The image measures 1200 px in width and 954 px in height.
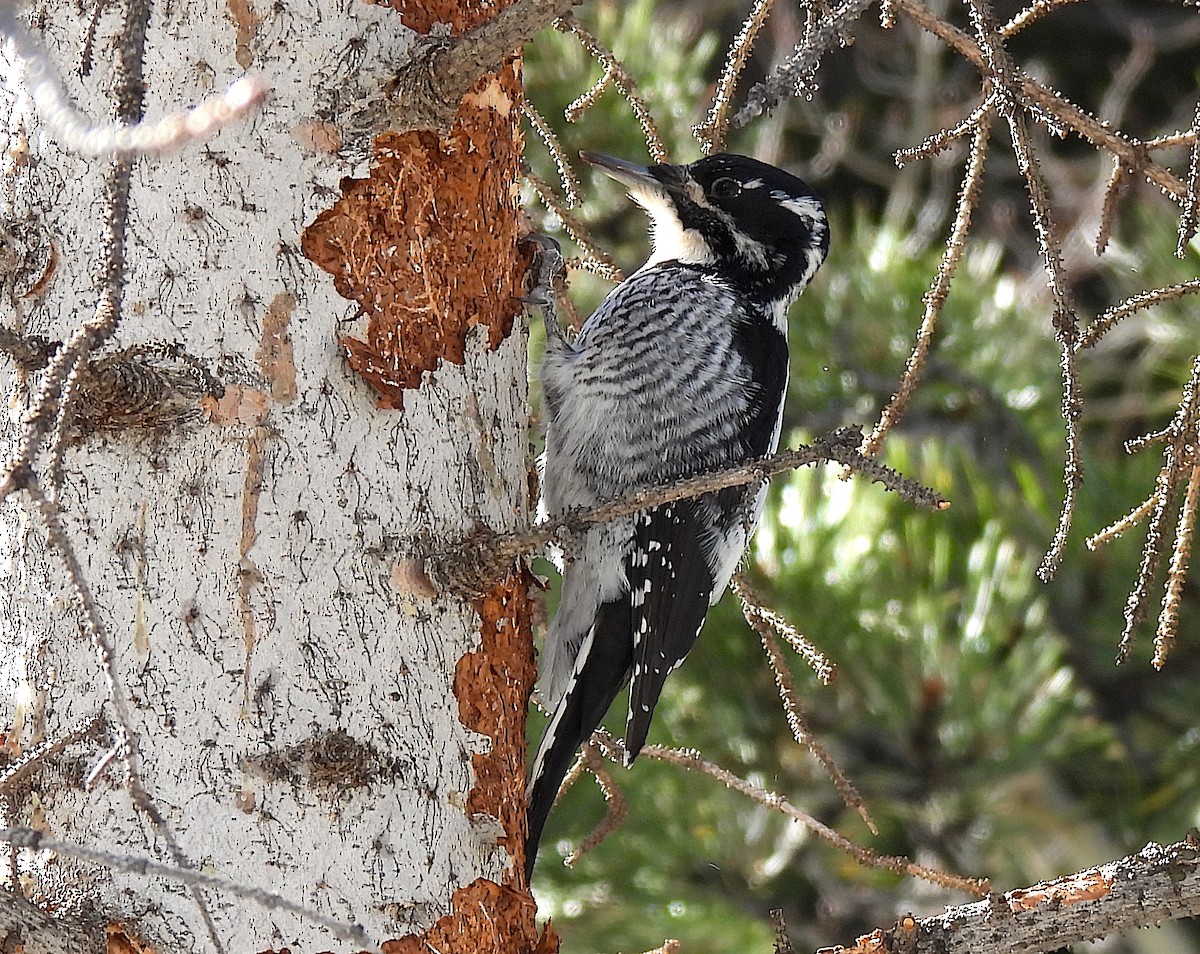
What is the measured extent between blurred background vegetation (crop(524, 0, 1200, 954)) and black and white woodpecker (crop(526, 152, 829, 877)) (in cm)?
31

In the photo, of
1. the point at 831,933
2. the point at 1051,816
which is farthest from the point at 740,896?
the point at 1051,816

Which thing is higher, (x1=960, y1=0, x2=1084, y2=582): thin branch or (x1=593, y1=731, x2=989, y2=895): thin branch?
(x1=960, y1=0, x2=1084, y2=582): thin branch

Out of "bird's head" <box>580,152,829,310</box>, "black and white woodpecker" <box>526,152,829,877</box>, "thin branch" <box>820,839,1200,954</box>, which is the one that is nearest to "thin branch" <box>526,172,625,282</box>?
"black and white woodpecker" <box>526,152,829,877</box>

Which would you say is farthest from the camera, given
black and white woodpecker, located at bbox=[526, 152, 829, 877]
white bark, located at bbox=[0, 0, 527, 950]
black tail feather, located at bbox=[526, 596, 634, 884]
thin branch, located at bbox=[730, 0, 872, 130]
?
black and white woodpecker, located at bbox=[526, 152, 829, 877]

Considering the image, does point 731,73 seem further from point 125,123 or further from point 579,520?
point 125,123

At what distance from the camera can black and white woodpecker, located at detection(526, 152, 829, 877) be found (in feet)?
7.52

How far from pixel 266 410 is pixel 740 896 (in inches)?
76.9

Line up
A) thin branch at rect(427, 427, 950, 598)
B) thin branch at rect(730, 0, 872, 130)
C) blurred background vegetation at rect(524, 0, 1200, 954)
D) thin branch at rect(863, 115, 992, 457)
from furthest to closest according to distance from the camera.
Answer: blurred background vegetation at rect(524, 0, 1200, 954) → thin branch at rect(863, 115, 992, 457) → thin branch at rect(427, 427, 950, 598) → thin branch at rect(730, 0, 872, 130)

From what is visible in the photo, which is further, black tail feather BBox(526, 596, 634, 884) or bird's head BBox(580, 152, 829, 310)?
bird's head BBox(580, 152, 829, 310)

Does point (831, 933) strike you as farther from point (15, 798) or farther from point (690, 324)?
point (15, 798)

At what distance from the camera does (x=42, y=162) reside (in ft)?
4.96

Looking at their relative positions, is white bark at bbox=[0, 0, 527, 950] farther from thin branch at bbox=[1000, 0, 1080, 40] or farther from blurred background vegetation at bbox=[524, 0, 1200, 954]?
blurred background vegetation at bbox=[524, 0, 1200, 954]

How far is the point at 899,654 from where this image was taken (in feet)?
9.91

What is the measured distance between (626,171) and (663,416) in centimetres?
49
